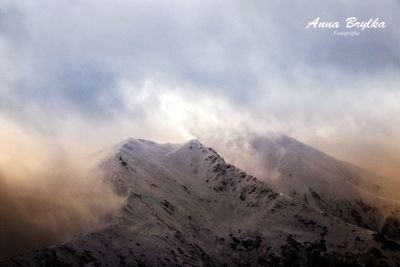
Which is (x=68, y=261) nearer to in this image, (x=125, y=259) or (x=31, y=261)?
(x=31, y=261)

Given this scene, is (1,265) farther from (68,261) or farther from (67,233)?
(67,233)

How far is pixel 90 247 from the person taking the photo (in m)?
183

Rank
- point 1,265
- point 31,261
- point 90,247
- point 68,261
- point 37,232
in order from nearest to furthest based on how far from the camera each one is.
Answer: point 1,265 → point 31,261 → point 68,261 → point 90,247 → point 37,232

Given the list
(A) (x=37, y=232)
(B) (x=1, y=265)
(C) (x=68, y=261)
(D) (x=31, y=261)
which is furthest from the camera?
(A) (x=37, y=232)

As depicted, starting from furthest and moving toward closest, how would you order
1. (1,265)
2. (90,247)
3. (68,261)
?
(90,247)
(68,261)
(1,265)

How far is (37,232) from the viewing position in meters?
198

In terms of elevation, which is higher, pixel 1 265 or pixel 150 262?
pixel 150 262

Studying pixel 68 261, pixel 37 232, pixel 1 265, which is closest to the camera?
pixel 1 265

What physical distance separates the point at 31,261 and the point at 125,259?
44.7m

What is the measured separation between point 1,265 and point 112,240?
58.4m

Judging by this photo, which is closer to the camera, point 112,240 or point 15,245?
point 15,245

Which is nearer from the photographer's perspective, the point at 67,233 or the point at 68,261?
the point at 68,261

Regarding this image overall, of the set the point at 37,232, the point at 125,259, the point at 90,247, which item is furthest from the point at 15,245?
the point at 125,259

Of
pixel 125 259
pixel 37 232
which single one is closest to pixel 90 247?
pixel 125 259
